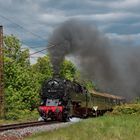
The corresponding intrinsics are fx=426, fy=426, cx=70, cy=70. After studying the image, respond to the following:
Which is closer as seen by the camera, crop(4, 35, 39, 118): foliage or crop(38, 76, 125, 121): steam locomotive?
crop(38, 76, 125, 121): steam locomotive

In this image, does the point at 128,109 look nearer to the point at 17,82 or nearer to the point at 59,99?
the point at 59,99

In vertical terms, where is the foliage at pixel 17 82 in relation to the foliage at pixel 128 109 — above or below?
above

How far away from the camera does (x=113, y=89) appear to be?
263 ft

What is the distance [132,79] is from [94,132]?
53.9 meters

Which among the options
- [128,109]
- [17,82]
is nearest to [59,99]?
[128,109]

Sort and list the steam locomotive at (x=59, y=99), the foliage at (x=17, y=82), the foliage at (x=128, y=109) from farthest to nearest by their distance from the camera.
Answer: the foliage at (x=17, y=82) → the foliage at (x=128, y=109) → the steam locomotive at (x=59, y=99)

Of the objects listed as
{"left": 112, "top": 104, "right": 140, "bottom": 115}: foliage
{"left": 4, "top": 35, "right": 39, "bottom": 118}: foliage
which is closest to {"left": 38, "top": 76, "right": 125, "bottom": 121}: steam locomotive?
{"left": 112, "top": 104, "right": 140, "bottom": 115}: foliage

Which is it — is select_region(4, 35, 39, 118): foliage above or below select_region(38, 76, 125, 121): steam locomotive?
above

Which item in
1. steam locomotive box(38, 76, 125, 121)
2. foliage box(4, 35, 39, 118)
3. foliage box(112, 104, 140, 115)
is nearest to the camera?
steam locomotive box(38, 76, 125, 121)

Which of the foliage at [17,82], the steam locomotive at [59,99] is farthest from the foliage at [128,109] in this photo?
the foliage at [17,82]

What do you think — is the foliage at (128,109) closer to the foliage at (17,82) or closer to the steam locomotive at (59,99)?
the steam locomotive at (59,99)

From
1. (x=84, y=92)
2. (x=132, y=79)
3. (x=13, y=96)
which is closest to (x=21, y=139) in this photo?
(x=84, y=92)

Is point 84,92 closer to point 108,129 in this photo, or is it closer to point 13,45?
point 108,129

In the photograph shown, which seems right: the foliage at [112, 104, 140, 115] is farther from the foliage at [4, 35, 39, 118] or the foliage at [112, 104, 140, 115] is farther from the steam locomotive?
the foliage at [4, 35, 39, 118]
